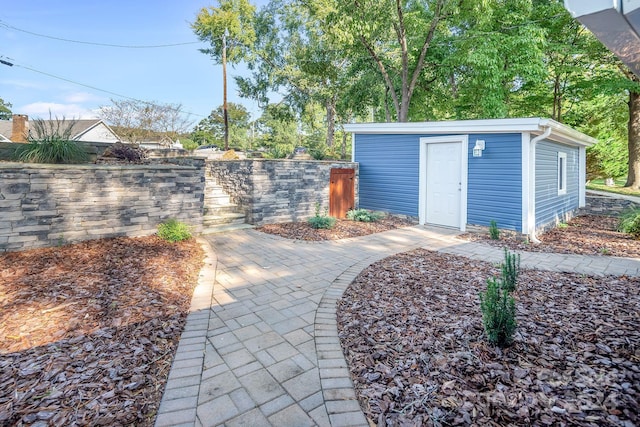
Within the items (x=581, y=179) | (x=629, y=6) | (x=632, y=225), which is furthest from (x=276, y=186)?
(x=581, y=179)

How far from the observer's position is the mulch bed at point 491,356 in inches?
66.7

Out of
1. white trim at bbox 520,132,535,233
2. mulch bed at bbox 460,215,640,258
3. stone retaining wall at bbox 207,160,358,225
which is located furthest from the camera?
stone retaining wall at bbox 207,160,358,225

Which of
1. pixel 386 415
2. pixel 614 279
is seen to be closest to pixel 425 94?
pixel 614 279

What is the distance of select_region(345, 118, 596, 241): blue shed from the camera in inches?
245

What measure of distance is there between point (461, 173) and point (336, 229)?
9.62 feet

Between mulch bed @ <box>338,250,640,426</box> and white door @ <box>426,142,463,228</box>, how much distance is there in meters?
3.72

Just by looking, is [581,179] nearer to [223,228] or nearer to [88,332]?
[223,228]

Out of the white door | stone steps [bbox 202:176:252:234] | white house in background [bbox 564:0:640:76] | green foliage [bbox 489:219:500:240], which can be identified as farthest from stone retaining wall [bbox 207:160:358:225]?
white house in background [bbox 564:0:640:76]

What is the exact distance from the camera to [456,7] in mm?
10055

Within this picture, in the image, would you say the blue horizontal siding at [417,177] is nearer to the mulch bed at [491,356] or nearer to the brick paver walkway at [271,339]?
the brick paver walkway at [271,339]

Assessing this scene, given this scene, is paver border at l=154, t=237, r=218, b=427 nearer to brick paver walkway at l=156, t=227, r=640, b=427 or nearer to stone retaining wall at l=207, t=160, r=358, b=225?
brick paver walkway at l=156, t=227, r=640, b=427

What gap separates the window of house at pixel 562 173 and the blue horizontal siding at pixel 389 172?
384 centimetres

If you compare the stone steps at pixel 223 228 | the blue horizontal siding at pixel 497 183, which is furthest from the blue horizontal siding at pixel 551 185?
the stone steps at pixel 223 228

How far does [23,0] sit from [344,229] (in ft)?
42.0
